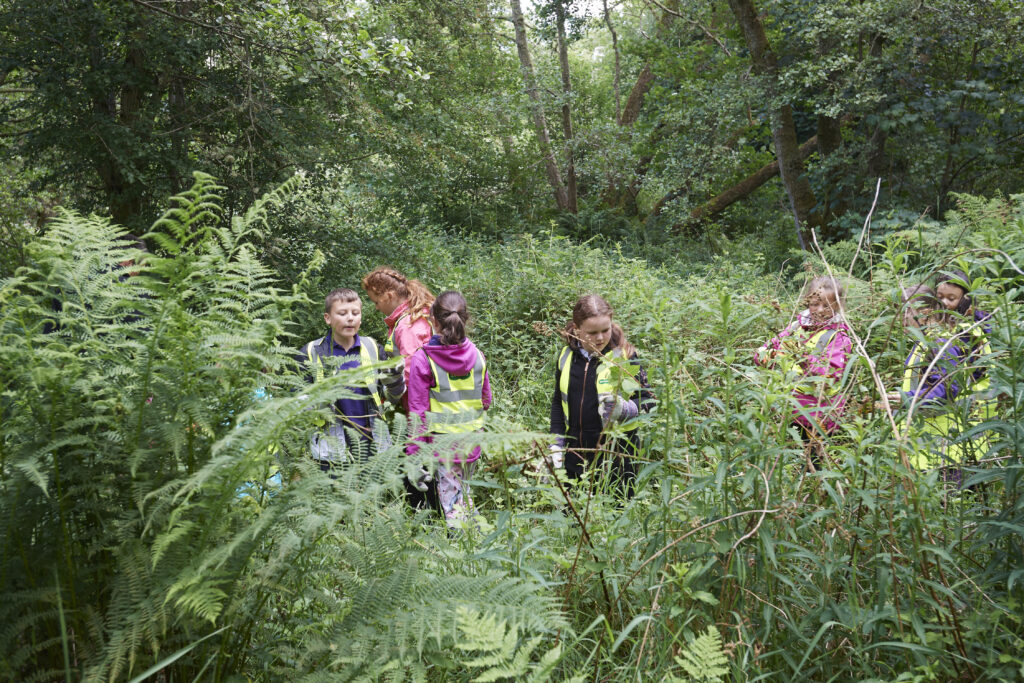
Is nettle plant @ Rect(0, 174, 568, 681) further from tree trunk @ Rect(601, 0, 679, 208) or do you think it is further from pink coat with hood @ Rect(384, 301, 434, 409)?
tree trunk @ Rect(601, 0, 679, 208)

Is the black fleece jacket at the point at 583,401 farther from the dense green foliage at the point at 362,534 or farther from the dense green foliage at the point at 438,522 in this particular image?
the dense green foliage at the point at 362,534

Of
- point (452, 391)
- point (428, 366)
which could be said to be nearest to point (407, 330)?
point (428, 366)

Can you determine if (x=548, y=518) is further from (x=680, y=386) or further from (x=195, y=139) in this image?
(x=195, y=139)

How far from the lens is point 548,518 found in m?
2.67

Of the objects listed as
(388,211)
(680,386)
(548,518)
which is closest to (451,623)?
(548,518)

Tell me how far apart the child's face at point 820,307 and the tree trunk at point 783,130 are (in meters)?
9.98

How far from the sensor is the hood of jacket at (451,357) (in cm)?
511

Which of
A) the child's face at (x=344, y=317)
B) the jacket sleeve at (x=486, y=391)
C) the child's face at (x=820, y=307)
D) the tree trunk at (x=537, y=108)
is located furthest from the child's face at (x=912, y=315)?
the tree trunk at (x=537, y=108)

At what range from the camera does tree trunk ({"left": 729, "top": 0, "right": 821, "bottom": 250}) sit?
43.7 ft

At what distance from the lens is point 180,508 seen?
5.49 feet

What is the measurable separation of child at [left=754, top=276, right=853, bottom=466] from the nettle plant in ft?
3.91

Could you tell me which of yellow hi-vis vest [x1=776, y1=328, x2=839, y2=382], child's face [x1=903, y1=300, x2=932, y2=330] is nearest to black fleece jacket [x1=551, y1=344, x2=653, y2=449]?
yellow hi-vis vest [x1=776, y1=328, x2=839, y2=382]

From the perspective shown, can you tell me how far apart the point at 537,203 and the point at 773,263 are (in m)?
5.80

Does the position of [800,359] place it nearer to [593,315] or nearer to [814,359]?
[814,359]
